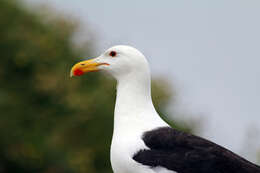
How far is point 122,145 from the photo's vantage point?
8836mm

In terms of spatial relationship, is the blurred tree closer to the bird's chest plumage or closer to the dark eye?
the dark eye

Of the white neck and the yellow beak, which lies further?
the yellow beak

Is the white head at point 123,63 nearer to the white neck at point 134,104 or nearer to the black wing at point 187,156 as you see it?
the white neck at point 134,104

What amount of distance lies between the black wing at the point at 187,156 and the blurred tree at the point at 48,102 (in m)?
11.8

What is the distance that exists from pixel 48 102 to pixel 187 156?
621 inches

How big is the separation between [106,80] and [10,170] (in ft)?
22.3

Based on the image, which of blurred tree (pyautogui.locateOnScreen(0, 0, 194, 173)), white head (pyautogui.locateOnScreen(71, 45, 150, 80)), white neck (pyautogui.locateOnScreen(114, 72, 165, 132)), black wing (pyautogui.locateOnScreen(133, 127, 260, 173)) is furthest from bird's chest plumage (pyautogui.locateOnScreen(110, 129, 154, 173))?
blurred tree (pyautogui.locateOnScreen(0, 0, 194, 173))

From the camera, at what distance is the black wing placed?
28.3 ft

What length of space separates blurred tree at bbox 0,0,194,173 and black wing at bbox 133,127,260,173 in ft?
38.6

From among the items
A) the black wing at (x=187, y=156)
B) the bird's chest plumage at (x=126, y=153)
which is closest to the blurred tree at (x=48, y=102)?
the bird's chest plumage at (x=126, y=153)

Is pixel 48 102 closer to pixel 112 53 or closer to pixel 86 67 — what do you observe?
pixel 86 67

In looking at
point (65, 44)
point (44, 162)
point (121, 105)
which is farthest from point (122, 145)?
point (65, 44)

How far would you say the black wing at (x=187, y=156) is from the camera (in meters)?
8.63

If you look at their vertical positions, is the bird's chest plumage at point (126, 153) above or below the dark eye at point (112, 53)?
below
